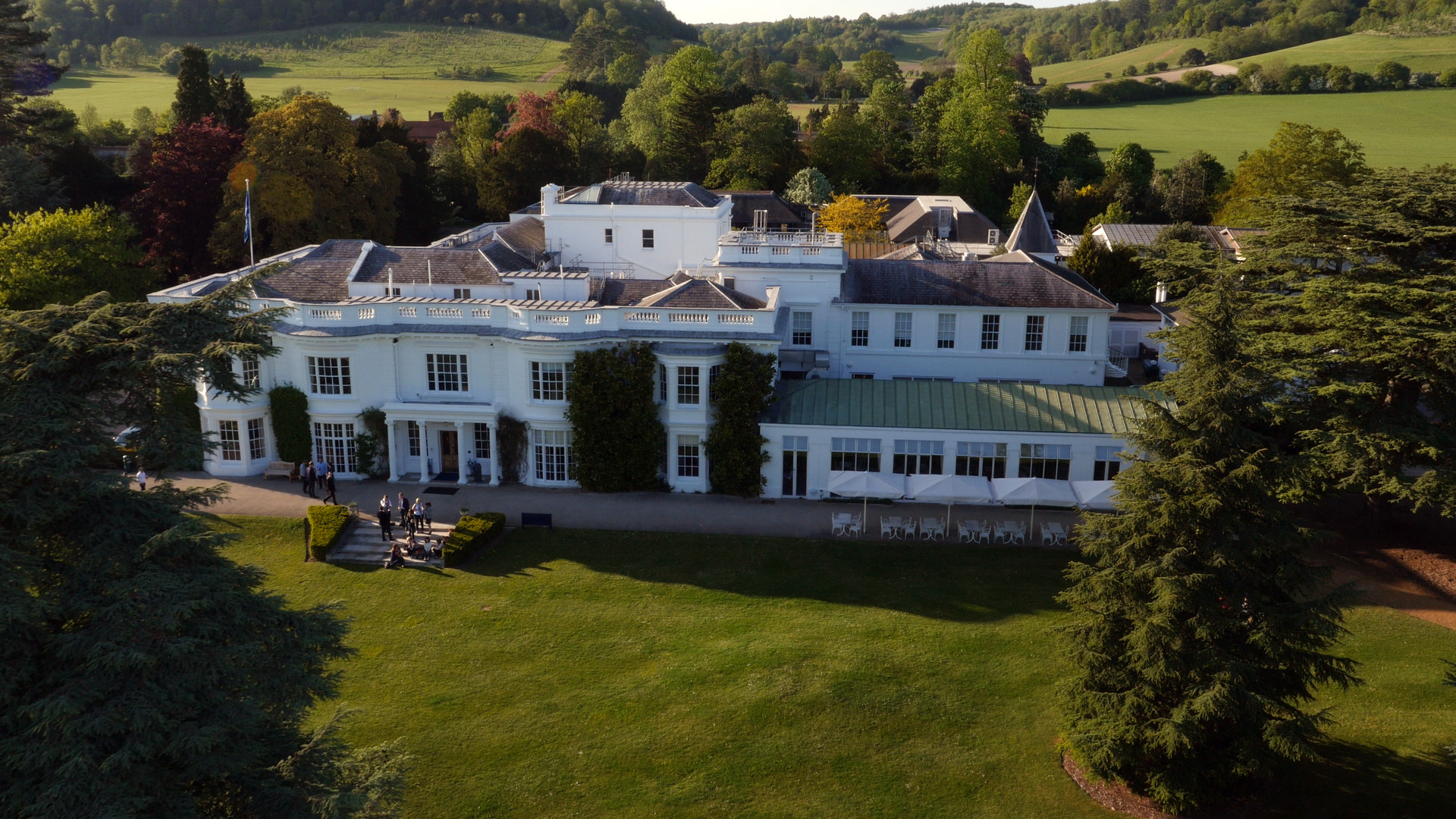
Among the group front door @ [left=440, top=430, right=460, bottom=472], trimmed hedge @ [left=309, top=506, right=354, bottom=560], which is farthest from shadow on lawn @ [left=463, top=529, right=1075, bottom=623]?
front door @ [left=440, top=430, right=460, bottom=472]

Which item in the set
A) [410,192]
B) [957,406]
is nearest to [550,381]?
[957,406]

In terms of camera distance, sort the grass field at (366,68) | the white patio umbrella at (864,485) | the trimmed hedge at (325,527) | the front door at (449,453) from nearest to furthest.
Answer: the trimmed hedge at (325,527) → the white patio umbrella at (864,485) → the front door at (449,453) → the grass field at (366,68)

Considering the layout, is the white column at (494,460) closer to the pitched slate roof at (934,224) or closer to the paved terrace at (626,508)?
the paved terrace at (626,508)

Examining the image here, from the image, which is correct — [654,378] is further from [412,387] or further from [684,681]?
[684,681]

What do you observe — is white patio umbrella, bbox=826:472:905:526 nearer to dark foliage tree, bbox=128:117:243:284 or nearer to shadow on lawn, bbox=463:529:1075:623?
shadow on lawn, bbox=463:529:1075:623

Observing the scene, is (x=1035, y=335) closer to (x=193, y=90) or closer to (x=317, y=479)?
(x=317, y=479)

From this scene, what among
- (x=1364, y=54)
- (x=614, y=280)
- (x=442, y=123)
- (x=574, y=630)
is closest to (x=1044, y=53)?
(x=1364, y=54)

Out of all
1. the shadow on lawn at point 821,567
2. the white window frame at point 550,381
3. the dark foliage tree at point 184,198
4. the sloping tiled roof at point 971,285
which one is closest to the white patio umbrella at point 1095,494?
the shadow on lawn at point 821,567

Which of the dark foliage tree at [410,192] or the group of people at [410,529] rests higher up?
the dark foliage tree at [410,192]
